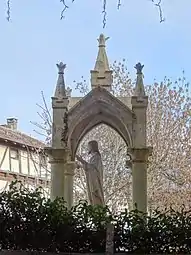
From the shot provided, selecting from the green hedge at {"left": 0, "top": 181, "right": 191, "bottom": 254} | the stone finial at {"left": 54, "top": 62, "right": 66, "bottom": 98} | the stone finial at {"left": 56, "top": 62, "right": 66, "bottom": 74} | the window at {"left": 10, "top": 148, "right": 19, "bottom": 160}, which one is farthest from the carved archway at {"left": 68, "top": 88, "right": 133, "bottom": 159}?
the window at {"left": 10, "top": 148, "right": 19, "bottom": 160}

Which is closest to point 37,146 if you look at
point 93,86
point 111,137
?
point 111,137

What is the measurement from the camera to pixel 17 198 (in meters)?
5.74

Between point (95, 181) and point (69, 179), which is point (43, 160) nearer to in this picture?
point (69, 179)

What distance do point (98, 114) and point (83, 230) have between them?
4.19 metres

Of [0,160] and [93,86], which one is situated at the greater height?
[0,160]

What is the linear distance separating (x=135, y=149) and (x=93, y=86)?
4.77 ft

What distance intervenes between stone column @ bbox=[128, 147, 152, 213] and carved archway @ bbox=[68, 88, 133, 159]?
293mm

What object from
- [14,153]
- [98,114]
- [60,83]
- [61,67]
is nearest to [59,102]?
[60,83]

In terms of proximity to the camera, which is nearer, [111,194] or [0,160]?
[111,194]

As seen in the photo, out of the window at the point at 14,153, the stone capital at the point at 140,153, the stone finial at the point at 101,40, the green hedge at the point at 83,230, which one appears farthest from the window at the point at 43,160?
the green hedge at the point at 83,230

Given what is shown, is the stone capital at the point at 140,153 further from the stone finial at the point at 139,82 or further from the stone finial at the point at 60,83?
the stone finial at the point at 60,83

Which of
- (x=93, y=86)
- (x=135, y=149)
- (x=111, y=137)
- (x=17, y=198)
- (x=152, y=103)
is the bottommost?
(x=17, y=198)

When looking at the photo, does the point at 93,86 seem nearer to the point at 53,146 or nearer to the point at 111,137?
the point at 53,146

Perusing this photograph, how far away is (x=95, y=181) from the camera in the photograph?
9.20 m
